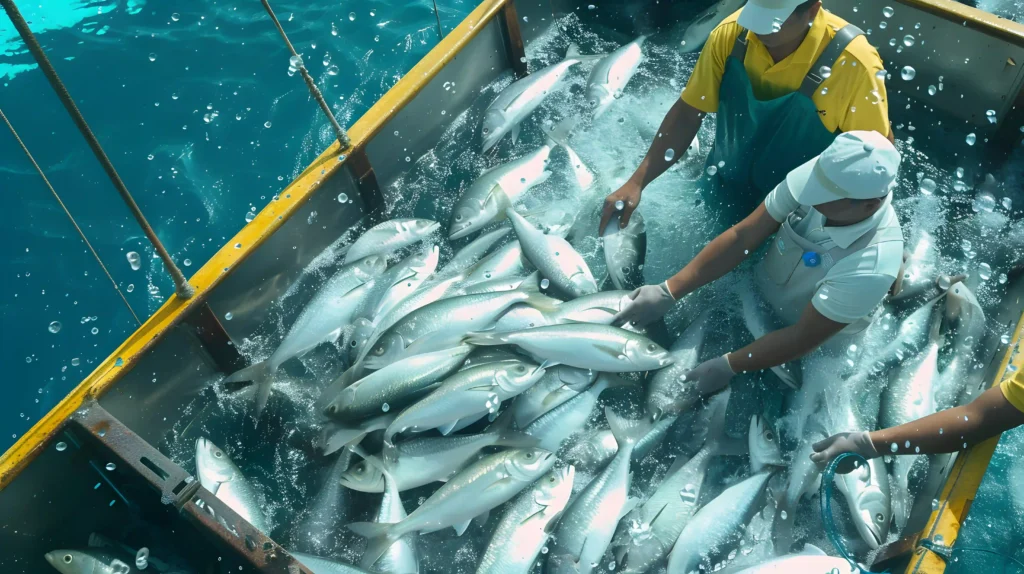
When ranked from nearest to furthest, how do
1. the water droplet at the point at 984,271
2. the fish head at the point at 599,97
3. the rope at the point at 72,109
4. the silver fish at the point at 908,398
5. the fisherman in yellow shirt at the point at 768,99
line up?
the rope at the point at 72,109, the fisherman in yellow shirt at the point at 768,99, the silver fish at the point at 908,398, the water droplet at the point at 984,271, the fish head at the point at 599,97

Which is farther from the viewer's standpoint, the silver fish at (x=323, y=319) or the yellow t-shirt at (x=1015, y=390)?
the silver fish at (x=323, y=319)

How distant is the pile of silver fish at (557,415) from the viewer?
281 cm

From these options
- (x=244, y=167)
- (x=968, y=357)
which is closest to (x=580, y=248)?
(x=968, y=357)

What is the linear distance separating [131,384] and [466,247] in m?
1.81

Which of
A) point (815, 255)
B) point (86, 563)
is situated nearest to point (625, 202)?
point (815, 255)

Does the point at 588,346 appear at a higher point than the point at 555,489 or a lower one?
higher

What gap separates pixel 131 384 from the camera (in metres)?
3.10

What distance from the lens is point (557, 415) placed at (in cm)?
310

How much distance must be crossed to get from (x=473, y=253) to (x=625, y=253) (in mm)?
860

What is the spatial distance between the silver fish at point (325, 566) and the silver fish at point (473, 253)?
A: 161 centimetres

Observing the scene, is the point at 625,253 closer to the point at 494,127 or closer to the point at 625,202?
the point at 625,202

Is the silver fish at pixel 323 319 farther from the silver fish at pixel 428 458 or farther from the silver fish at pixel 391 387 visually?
the silver fish at pixel 428 458

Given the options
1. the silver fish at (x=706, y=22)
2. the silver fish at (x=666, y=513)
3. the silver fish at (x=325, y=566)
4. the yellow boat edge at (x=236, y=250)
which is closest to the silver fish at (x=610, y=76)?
the silver fish at (x=706, y=22)

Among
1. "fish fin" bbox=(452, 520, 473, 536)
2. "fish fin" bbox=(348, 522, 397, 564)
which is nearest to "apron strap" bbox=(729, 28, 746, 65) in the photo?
"fish fin" bbox=(452, 520, 473, 536)
